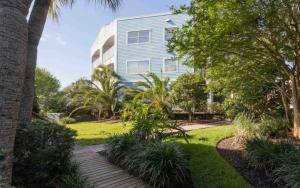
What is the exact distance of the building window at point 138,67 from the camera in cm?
2578

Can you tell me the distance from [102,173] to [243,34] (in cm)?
529

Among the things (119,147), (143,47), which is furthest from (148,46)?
(119,147)

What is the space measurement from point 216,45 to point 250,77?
3302mm

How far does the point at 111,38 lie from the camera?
2938 centimetres

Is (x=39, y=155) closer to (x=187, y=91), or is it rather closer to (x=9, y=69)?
(x=9, y=69)

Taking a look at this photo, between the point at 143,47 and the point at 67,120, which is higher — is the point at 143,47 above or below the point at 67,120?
above

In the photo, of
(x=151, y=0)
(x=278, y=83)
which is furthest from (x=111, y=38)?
(x=278, y=83)

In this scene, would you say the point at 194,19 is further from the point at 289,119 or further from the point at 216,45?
the point at 289,119

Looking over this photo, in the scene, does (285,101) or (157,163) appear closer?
(157,163)

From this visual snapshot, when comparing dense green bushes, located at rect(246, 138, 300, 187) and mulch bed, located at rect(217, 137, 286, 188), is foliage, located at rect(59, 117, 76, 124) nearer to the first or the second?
mulch bed, located at rect(217, 137, 286, 188)

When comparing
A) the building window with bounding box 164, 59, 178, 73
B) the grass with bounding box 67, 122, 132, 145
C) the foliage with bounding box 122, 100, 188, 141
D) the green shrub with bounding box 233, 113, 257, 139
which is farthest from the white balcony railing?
the green shrub with bounding box 233, 113, 257, 139

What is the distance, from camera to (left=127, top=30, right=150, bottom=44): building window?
84.4 ft

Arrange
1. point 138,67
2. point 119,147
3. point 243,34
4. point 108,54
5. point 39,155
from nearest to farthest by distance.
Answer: point 39,155 < point 243,34 < point 119,147 < point 138,67 < point 108,54

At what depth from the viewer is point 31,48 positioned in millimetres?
7078
